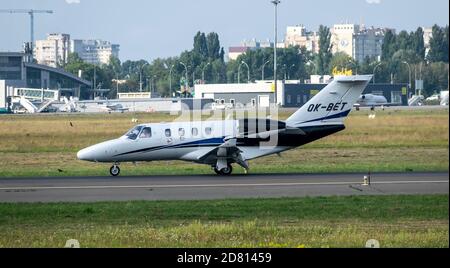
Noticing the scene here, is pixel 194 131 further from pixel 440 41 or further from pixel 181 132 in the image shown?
pixel 440 41

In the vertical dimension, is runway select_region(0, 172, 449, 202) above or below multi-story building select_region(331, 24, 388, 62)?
below

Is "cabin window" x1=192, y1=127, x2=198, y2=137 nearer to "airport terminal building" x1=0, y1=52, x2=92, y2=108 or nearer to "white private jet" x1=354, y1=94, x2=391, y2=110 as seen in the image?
"airport terminal building" x1=0, y1=52, x2=92, y2=108

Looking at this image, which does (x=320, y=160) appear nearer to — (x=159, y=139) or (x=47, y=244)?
(x=159, y=139)

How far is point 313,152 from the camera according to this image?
4250 cm

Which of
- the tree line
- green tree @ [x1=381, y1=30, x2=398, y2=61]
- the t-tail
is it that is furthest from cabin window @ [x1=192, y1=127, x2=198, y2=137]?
green tree @ [x1=381, y1=30, x2=398, y2=61]

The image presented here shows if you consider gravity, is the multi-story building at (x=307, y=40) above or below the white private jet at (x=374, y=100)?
above

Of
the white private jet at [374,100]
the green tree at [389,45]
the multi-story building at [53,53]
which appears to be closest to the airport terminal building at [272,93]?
the white private jet at [374,100]

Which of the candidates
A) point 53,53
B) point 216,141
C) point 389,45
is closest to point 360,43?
point 389,45

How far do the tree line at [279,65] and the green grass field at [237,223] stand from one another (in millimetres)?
32601

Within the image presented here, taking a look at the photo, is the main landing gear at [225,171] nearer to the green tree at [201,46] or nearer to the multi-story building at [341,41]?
the multi-story building at [341,41]

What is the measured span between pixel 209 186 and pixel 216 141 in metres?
Answer: 4.62

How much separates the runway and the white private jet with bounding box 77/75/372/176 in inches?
36.7

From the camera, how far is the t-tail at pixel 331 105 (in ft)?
105

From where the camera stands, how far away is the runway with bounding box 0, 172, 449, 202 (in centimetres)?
2447
